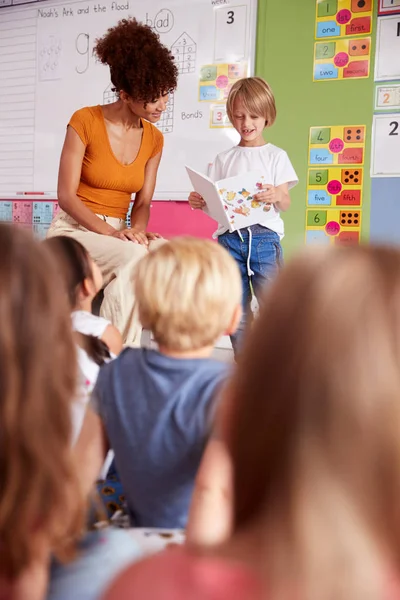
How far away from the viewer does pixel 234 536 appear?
51 centimetres

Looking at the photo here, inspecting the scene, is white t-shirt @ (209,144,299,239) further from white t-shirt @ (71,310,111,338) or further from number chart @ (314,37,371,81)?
white t-shirt @ (71,310,111,338)

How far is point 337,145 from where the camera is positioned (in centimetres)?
348

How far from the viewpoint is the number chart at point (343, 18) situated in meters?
3.37

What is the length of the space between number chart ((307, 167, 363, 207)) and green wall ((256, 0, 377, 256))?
0.14 ft

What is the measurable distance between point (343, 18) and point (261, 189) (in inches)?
51.3

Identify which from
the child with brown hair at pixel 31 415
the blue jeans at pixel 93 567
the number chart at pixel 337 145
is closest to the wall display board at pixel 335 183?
the number chart at pixel 337 145

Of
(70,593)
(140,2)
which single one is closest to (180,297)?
(70,593)

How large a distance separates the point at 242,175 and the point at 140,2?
196 cm

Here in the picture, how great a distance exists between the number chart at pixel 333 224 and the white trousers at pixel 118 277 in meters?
1.32

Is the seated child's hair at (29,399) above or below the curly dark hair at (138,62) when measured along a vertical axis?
below

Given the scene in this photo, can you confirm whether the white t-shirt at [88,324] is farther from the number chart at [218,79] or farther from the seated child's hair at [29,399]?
the number chart at [218,79]

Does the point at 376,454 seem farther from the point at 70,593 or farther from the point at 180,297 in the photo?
the point at 180,297

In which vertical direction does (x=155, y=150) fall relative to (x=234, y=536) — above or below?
above

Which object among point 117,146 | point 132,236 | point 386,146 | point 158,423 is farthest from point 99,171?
point 158,423
